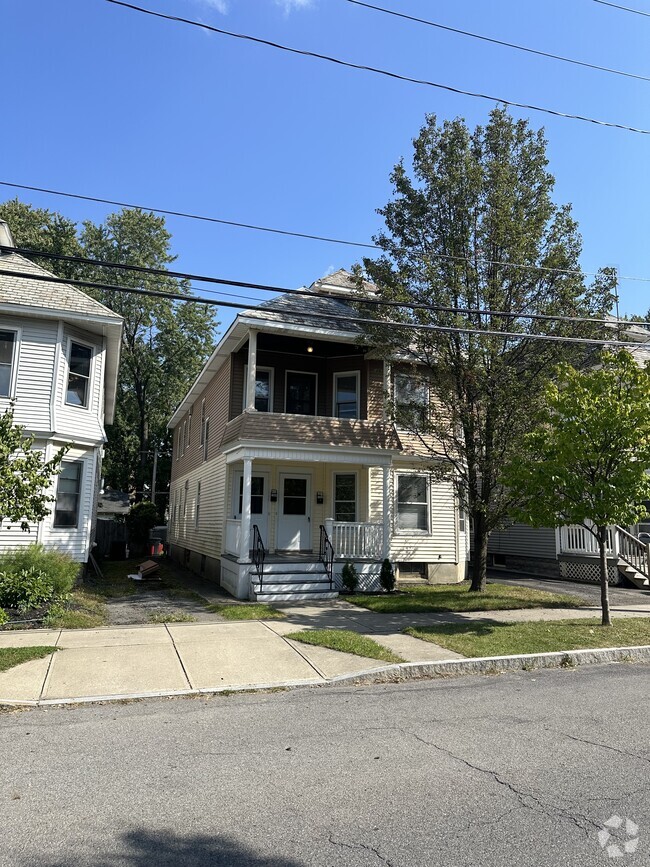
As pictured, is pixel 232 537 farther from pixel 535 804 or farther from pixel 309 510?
pixel 535 804

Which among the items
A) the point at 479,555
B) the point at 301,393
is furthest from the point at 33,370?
the point at 479,555

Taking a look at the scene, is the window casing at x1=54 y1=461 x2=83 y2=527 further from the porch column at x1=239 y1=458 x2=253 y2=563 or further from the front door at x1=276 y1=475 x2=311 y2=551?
the front door at x1=276 y1=475 x2=311 y2=551

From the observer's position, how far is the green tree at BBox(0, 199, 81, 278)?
39750 mm

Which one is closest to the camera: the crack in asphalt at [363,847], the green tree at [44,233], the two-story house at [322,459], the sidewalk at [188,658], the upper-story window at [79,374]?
the crack in asphalt at [363,847]

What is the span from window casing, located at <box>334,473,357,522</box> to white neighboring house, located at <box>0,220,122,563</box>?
22.4 feet

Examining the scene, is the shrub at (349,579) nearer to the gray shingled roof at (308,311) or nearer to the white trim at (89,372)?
the gray shingled roof at (308,311)

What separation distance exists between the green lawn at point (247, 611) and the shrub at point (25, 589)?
331 cm

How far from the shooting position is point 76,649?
901 centimetres

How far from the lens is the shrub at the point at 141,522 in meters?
30.3

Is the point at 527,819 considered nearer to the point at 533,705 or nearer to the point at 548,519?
the point at 533,705

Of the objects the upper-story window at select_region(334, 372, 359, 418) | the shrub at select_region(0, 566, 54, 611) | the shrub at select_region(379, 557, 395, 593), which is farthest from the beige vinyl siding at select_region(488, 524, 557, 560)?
the shrub at select_region(0, 566, 54, 611)

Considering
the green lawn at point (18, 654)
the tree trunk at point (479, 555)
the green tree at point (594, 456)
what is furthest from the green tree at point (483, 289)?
the green lawn at point (18, 654)

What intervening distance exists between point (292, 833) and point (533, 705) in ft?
13.2

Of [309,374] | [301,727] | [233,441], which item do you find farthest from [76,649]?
[309,374]
